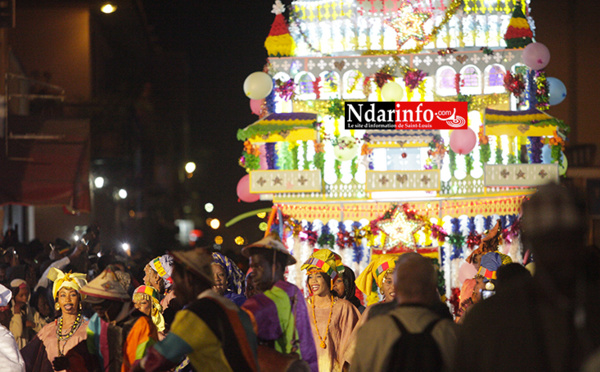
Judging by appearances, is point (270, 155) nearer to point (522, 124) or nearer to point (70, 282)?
point (522, 124)

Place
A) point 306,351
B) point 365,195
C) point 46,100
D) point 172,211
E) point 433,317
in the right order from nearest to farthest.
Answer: point 433,317 < point 306,351 < point 365,195 < point 46,100 < point 172,211

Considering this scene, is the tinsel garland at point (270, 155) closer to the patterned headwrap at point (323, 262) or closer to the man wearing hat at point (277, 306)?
the patterned headwrap at point (323, 262)

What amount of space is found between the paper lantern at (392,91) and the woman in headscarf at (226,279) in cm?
954

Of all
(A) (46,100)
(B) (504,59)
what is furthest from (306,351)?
(A) (46,100)

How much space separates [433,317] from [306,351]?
192 cm

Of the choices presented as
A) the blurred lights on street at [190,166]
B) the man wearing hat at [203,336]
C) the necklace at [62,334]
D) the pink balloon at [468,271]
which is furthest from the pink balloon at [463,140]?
Result: the man wearing hat at [203,336]

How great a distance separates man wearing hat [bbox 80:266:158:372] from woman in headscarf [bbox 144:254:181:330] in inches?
90.1

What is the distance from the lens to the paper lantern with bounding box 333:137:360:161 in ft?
57.1

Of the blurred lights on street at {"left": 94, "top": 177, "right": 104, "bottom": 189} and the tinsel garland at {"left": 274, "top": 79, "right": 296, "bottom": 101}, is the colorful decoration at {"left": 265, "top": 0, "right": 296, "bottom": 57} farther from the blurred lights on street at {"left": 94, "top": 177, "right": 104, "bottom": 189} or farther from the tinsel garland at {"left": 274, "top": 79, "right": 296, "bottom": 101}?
the blurred lights on street at {"left": 94, "top": 177, "right": 104, "bottom": 189}

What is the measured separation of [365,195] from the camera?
18.6 metres

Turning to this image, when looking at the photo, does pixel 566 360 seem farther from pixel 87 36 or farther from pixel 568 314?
pixel 87 36

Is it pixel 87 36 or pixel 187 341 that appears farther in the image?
pixel 87 36

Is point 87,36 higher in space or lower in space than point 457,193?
higher

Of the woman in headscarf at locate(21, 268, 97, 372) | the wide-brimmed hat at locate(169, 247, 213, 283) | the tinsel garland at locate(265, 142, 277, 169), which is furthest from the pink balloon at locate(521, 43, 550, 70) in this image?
the wide-brimmed hat at locate(169, 247, 213, 283)
